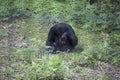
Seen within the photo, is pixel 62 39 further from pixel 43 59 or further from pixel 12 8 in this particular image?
pixel 12 8

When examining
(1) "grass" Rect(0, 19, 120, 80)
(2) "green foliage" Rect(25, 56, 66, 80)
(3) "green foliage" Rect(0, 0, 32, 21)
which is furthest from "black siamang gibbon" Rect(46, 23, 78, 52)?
(3) "green foliage" Rect(0, 0, 32, 21)

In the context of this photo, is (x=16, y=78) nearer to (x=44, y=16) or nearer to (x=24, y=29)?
(x=24, y=29)

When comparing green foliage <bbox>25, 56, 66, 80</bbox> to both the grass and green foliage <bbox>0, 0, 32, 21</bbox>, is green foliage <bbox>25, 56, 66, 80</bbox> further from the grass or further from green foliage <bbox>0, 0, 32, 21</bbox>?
green foliage <bbox>0, 0, 32, 21</bbox>

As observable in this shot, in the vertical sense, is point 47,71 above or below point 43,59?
below

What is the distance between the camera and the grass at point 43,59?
6344 mm

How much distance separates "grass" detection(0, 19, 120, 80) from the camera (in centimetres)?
634

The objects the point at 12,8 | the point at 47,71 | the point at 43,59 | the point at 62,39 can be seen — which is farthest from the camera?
the point at 12,8

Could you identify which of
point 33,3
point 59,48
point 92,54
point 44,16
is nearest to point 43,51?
point 59,48

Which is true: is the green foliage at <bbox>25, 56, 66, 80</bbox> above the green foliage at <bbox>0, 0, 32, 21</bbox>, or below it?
Result: below

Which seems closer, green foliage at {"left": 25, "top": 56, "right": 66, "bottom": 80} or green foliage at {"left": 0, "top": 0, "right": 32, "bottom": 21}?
green foliage at {"left": 25, "top": 56, "right": 66, "bottom": 80}

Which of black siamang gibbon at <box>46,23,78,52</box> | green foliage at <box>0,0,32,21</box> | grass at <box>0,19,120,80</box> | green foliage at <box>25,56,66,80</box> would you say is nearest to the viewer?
green foliage at <box>25,56,66,80</box>

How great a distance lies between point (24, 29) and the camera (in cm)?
1146

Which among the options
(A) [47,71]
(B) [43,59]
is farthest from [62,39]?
(A) [47,71]

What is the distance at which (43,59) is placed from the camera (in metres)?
6.64
